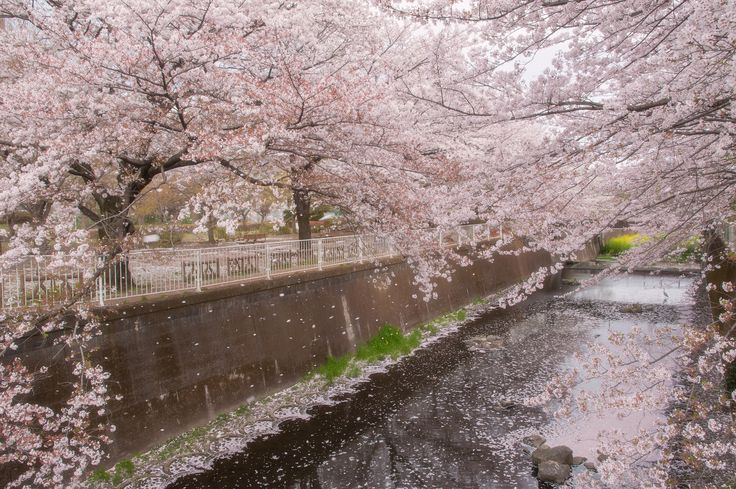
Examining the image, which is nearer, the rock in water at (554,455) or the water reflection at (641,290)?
the rock in water at (554,455)

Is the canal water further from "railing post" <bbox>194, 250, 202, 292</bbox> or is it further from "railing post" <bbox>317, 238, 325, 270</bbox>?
"railing post" <bbox>317, 238, 325, 270</bbox>

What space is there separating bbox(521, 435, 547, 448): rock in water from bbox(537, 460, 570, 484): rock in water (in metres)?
0.84

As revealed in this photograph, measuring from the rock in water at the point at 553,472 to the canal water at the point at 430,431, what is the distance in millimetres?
175

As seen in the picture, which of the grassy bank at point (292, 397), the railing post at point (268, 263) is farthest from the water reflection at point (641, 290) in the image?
the railing post at point (268, 263)

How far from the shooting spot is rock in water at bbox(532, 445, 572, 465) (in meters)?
8.41

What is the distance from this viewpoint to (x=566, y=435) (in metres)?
9.63

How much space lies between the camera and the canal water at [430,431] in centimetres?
836

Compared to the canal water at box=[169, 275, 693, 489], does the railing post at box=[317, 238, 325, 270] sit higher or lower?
higher

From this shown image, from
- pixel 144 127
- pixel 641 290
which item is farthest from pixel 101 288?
pixel 641 290

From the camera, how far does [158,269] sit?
10258mm

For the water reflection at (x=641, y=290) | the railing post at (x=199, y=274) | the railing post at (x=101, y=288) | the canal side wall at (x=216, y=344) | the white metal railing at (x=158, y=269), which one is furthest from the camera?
the water reflection at (x=641, y=290)

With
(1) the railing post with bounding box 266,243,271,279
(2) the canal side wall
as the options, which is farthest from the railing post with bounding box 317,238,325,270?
(1) the railing post with bounding box 266,243,271,279

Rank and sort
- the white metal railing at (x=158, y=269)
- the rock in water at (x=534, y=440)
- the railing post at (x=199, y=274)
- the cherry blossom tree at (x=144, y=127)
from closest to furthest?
the cherry blossom tree at (x=144, y=127) → the white metal railing at (x=158, y=269) → the rock in water at (x=534, y=440) → the railing post at (x=199, y=274)

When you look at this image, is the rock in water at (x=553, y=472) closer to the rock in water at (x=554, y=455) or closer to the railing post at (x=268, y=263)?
the rock in water at (x=554, y=455)
